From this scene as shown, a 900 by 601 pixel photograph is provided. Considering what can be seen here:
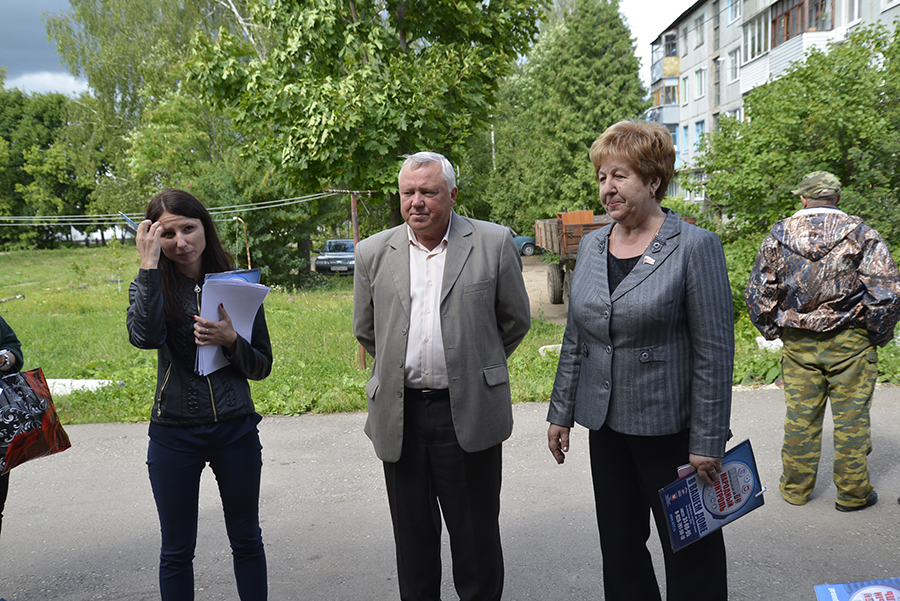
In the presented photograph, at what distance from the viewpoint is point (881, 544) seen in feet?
11.8

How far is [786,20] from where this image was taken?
2461cm

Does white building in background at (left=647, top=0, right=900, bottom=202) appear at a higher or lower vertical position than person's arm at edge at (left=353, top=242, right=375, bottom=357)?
higher

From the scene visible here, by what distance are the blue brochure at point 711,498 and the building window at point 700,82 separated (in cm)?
3831

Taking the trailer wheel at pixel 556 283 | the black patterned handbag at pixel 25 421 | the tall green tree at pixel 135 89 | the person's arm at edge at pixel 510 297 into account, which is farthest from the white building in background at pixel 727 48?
the tall green tree at pixel 135 89

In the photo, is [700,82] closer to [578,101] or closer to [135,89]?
[578,101]

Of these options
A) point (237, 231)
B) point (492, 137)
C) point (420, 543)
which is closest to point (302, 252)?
point (237, 231)

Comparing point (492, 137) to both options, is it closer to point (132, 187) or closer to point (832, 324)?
point (132, 187)

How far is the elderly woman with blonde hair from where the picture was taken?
234cm

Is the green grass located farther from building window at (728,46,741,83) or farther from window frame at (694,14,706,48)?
window frame at (694,14,706,48)

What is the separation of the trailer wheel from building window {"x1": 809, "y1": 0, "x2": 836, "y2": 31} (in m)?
13.2

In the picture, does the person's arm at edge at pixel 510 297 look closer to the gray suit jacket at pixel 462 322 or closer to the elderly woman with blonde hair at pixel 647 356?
the gray suit jacket at pixel 462 322

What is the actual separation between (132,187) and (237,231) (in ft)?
60.0

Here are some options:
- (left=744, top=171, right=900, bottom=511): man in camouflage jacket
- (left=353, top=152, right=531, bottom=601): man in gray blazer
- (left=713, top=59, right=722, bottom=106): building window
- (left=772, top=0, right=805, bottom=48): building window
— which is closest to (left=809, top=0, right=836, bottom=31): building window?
(left=772, top=0, right=805, bottom=48): building window

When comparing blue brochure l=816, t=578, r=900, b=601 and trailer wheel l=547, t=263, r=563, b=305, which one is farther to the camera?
trailer wheel l=547, t=263, r=563, b=305
